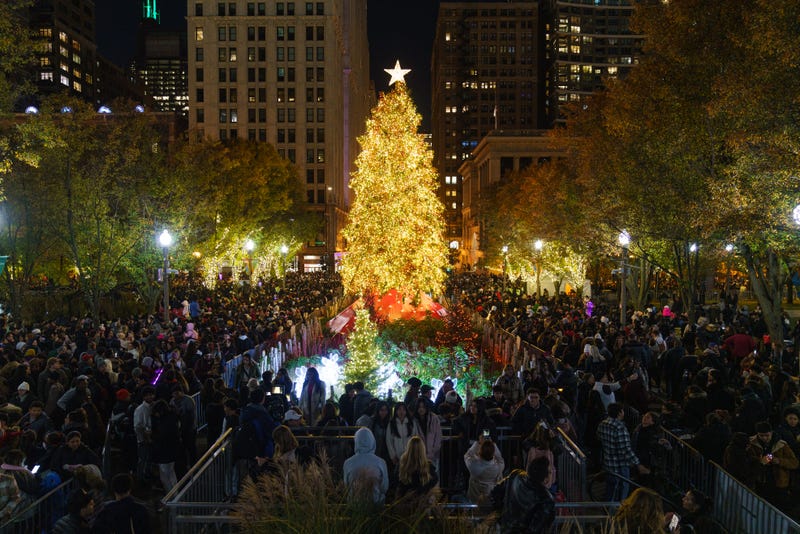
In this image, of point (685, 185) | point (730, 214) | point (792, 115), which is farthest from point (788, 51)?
point (685, 185)

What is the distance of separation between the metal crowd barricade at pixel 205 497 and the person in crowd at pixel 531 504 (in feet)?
8.50

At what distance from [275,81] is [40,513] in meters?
99.9

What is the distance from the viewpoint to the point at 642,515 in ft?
17.3

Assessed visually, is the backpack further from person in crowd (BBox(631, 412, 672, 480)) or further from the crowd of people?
person in crowd (BBox(631, 412, 672, 480))

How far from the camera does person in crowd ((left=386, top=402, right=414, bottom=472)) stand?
8.63 metres

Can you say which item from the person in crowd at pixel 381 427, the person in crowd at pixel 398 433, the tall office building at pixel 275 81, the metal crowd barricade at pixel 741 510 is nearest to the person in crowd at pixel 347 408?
the person in crowd at pixel 381 427

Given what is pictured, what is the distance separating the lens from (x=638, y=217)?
24766 mm

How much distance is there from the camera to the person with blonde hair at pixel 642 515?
207 inches

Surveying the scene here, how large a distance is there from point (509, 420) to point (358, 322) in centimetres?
668

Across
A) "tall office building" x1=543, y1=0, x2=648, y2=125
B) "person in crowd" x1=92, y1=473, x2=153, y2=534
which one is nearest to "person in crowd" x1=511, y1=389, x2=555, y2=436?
"person in crowd" x1=92, y1=473, x2=153, y2=534

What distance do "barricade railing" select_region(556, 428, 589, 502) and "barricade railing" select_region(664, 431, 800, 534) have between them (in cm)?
172

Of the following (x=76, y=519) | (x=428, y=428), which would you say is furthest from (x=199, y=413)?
(x=76, y=519)

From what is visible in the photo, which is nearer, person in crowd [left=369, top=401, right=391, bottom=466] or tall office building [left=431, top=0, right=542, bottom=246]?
person in crowd [left=369, top=401, right=391, bottom=466]

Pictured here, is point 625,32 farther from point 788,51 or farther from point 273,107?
point 788,51
